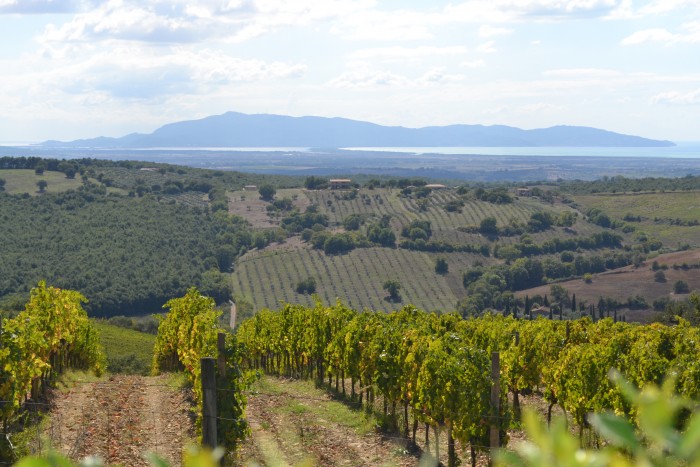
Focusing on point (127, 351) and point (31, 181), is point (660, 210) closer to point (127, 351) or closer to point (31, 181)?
point (31, 181)

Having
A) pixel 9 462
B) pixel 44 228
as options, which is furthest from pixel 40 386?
pixel 44 228

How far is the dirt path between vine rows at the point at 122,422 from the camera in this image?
1564 cm

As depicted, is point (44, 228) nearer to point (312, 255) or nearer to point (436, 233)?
point (312, 255)

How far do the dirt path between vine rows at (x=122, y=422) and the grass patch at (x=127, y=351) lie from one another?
784 cm

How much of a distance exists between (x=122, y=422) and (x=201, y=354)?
2.24 meters

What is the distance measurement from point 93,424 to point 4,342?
8.78ft

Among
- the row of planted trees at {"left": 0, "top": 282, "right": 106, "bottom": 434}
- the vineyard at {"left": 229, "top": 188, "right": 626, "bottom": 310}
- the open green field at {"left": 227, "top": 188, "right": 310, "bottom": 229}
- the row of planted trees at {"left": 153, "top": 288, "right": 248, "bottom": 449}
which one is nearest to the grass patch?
the row of planted trees at {"left": 153, "top": 288, "right": 248, "bottom": 449}

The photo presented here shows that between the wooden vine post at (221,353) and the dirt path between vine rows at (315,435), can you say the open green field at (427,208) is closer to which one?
the dirt path between vine rows at (315,435)

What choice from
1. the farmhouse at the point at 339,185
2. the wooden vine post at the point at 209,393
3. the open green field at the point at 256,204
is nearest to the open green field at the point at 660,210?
the farmhouse at the point at 339,185

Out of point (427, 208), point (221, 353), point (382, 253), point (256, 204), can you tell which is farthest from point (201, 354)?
point (427, 208)

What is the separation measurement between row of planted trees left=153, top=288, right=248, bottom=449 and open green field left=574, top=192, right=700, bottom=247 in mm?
116812

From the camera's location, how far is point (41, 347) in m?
20.6

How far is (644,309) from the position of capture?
93188mm

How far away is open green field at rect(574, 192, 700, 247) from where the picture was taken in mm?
132250
